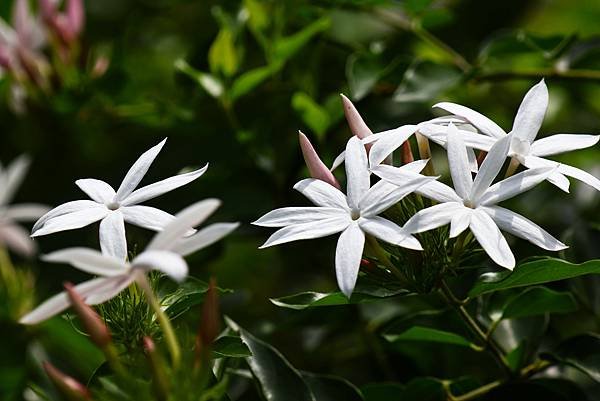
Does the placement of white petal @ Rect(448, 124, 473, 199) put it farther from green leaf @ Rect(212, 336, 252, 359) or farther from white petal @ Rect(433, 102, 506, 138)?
green leaf @ Rect(212, 336, 252, 359)

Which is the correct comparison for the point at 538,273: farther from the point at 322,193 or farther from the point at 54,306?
the point at 54,306

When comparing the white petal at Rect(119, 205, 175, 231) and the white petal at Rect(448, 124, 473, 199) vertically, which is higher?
the white petal at Rect(448, 124, 473, 199)

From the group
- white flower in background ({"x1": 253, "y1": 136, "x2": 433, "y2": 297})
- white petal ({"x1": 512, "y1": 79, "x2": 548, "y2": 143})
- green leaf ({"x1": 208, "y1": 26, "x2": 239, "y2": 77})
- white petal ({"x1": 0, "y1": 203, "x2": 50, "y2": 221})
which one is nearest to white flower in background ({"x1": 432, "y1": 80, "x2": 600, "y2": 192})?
white petal ({"x1": 512, "y1": 79, "x2": 548, "y2": 143})

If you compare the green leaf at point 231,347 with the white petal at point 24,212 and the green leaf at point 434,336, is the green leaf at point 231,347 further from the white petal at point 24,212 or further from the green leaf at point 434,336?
the white petal at point 24,212

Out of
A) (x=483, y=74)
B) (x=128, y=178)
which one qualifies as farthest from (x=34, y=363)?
(x=483, y=74)

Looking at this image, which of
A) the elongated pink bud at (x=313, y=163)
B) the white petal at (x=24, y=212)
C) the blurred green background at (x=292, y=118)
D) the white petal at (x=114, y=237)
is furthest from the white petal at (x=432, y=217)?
the white petal at (x=24, y=212)

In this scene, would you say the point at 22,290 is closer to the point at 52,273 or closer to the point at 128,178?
the point at 52,273
